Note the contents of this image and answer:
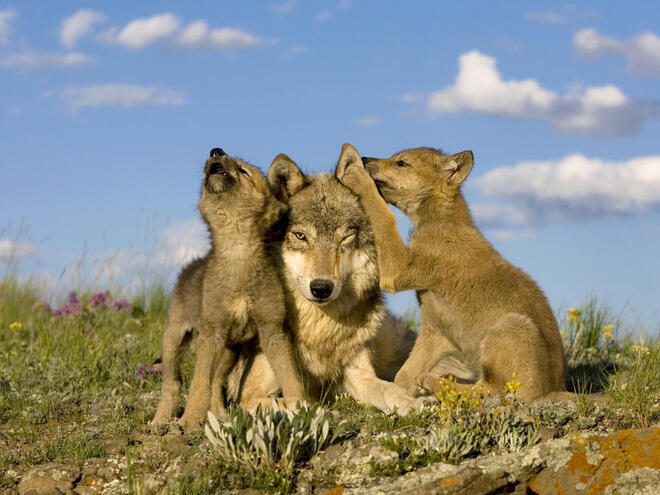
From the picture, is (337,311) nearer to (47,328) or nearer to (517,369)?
(517,369)

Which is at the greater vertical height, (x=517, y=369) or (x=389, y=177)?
(x=389, y=177)

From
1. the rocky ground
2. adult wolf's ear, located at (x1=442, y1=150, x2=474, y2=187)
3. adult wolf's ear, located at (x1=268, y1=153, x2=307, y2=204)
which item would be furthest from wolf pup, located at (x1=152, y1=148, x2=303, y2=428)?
adult wolf's ear, located at (x1=442, y1=150, x2=474, y2=187)

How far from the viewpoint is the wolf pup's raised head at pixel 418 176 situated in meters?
5.88

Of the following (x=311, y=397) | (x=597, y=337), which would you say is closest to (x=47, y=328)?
(x=311, y=397)

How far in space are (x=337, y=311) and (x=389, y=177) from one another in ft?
3.84

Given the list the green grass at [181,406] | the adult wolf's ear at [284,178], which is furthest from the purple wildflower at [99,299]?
the adult wolf's ear at [284,178]

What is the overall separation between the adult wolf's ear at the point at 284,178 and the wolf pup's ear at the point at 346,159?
0.32 meters

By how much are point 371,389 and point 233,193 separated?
1815mm

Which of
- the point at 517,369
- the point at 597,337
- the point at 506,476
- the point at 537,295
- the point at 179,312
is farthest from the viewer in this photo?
the point at 597,337

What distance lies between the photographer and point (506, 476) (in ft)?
12.6

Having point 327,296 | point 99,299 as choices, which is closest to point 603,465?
point 327,296

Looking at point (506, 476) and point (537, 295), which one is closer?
point (506, 476)

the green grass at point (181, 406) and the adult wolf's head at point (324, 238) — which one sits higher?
the adult wolf's head at point (324, 238)

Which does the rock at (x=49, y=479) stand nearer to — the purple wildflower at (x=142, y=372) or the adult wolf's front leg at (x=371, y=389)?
the adult wolf's front leg at (x=371, y=389)
